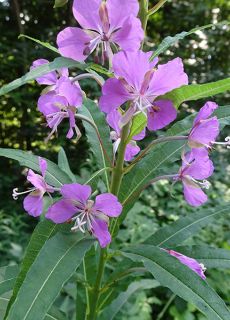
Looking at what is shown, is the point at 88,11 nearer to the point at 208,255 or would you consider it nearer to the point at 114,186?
the point at 114,186

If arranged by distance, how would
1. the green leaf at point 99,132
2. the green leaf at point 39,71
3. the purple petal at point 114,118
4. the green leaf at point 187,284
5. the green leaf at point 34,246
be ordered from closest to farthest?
the green leaf at point 39,71
the green leaf at point 187,284
the green leaf at point 34,246
the purple petal at point 114,118
the green leaf at point 99,132

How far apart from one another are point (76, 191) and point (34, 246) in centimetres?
18

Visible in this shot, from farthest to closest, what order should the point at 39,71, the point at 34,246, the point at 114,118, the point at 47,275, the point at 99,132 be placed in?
the point at 99,132
the point at 114,118
the point at 34,246
the point at 47,275
the point at 39,71

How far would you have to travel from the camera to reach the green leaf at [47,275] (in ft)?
3.00

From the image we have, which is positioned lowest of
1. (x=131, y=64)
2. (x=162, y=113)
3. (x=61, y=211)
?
(x=61, y=211)

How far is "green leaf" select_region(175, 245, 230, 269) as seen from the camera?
1252mm

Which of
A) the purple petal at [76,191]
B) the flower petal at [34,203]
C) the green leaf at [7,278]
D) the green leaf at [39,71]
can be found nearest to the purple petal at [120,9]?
the green leaf at [39,71]

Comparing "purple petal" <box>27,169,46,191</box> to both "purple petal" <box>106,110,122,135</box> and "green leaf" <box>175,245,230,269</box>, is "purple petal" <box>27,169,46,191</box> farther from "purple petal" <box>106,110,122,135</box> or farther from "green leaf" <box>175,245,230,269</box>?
"green leaf" <box>175,245,230,269</box>

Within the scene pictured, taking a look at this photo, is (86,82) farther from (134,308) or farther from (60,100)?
(60,100)

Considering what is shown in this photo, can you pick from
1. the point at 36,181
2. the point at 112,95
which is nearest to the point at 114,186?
the point at 36,181

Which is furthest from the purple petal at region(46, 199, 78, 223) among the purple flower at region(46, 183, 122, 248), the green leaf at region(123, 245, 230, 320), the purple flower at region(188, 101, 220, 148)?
the purple flower at region(188, 101, 220, 148)

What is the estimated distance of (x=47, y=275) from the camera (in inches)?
38.1

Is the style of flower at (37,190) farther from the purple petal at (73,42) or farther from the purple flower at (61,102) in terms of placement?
the purple petal at (73,42)

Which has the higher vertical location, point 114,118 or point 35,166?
point 114,118
